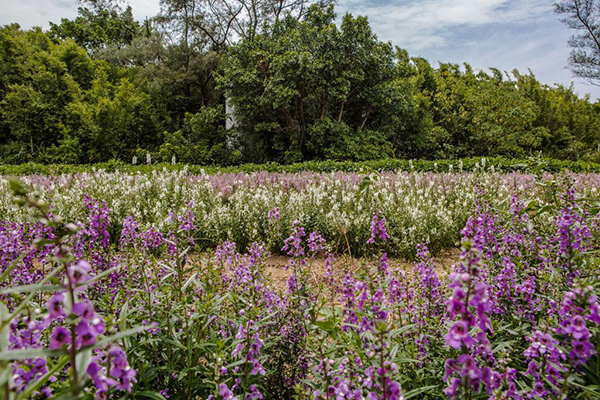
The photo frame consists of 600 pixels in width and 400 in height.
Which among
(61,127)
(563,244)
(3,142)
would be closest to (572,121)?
(563,244)

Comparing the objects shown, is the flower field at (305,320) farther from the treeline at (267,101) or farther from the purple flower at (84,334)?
the treeline at (267,101)

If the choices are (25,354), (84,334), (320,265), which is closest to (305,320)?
(84,334)

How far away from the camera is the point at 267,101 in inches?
628

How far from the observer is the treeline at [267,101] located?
16172 mm

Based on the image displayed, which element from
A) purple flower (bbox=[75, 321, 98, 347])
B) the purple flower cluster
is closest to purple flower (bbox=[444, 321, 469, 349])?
the purple flower cluster

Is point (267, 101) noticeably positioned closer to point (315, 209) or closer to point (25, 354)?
point (315, 209)

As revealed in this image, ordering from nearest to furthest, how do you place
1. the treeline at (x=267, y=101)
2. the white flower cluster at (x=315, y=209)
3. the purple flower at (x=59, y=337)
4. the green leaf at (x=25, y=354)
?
the green leaf at (x=25, y=354), the purple flower at (x=59, y=337), the white flower cluster at (x=315, y=209), the treeline at (x=267, y=101)

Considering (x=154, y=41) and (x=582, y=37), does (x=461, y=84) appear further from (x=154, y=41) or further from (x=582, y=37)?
(x=154, y=41)

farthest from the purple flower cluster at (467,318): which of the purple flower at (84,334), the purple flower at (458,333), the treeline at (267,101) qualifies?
the treeline at (267,101)

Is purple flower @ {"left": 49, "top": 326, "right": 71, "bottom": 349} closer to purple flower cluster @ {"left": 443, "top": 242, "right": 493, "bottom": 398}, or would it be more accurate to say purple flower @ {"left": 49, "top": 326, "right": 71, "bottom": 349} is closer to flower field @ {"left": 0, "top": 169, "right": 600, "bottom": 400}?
flower field @ {"left": 0, "top": 169, "right": 600, "bottom": 400}

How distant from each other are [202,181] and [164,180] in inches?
31.3

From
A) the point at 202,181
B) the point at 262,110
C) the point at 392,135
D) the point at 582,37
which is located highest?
the point at 582,37


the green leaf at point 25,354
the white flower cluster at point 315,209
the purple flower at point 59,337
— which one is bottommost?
the white flower cluster at point 315,209

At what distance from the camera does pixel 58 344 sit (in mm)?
813
